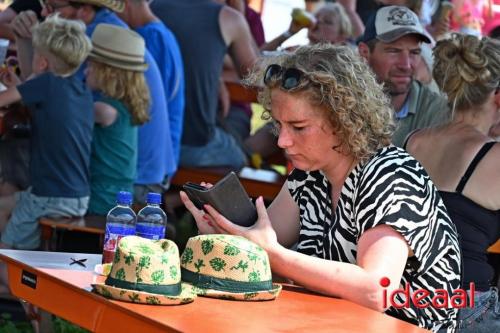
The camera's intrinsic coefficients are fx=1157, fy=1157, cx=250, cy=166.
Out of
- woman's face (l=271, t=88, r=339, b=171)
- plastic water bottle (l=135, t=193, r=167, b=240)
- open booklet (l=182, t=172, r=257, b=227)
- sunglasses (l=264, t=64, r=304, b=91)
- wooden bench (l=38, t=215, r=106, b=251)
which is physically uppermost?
sunglasses (l=264, t=64, r=304, b=91)

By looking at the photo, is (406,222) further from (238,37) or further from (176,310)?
(238,37)

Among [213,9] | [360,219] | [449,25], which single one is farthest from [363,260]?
[449,25]

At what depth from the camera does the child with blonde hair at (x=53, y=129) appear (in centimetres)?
564

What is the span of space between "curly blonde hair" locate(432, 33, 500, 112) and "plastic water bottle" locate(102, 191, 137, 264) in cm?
125

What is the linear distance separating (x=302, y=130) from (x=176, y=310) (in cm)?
78

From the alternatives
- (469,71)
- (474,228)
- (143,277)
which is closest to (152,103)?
(469,71)

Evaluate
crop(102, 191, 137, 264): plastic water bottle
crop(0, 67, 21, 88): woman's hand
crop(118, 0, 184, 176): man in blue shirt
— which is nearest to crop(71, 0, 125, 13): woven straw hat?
crop(118, 0, 184, 176): man in blue shirt

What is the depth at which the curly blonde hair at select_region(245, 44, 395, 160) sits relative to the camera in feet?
10.6

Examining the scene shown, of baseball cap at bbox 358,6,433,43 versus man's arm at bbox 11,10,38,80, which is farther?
man's arm at bbox 11,10,38,80

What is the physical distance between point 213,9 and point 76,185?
1895 mm

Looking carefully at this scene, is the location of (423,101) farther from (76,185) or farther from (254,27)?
(254,27)

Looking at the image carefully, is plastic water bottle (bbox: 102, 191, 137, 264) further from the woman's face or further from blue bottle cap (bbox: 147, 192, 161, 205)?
the woman's face

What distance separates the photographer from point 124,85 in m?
6.09

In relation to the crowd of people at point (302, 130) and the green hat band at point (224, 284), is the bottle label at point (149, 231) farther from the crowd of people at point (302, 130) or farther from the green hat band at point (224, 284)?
the green hat band at point (224, 284)
